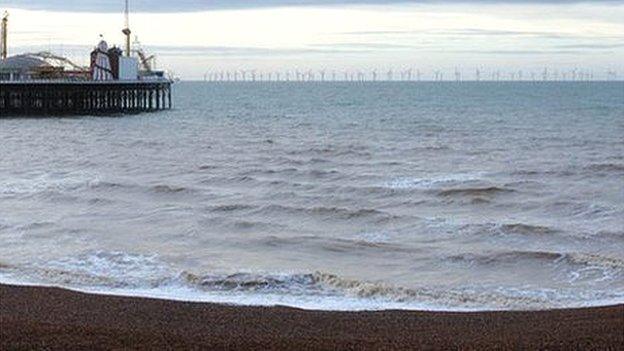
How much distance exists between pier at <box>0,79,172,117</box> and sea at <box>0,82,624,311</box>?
17.6m

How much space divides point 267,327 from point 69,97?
61370mm

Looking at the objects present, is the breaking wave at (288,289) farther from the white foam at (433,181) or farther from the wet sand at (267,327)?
the white foam at (433,181)

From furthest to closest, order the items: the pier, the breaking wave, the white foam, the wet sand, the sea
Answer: the pier, the white foam, the sea, the breaking wave, the wet sand

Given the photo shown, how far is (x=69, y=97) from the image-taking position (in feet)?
232

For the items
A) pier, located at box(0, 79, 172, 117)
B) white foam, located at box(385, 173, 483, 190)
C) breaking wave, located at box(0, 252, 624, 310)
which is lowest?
pier, located at box(0, 79, 172, 117)

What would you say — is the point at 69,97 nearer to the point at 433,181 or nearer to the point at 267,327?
the point at 433,181

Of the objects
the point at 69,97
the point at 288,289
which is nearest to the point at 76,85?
the point at 69,97

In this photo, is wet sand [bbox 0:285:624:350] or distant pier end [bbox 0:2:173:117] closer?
wet sand [bbox 0:285:624:350]

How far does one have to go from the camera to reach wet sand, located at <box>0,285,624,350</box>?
1060 cm

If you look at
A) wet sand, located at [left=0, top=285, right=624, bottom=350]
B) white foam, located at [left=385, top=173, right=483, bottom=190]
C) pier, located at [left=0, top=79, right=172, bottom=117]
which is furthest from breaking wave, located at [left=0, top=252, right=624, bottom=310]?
pier, located at [left=0, top=79, right=172, bottom=117]

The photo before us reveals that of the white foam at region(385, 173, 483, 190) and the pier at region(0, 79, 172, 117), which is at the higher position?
the white foam at region(385, 173, 483, 190)

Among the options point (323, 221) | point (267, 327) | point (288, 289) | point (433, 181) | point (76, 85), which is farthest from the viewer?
point (76, 85)

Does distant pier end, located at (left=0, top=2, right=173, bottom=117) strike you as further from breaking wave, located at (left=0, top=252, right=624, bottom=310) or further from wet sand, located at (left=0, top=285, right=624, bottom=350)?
wet sand, located at (left=0, top=285, right=624, bottom=350)

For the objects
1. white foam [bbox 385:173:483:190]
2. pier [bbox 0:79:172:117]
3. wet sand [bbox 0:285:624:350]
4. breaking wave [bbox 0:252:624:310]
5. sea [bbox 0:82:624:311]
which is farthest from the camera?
pier [bbox 0:79:172:117]
